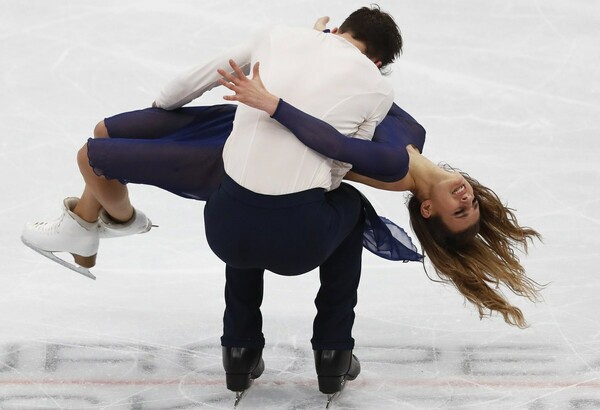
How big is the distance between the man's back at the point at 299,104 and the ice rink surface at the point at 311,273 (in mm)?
1007

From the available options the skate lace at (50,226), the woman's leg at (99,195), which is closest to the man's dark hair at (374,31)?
the woman's leg at (99,195)

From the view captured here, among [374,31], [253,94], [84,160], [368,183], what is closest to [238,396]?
[368,183]

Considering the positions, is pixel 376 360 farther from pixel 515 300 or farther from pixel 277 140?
pixel 277 140

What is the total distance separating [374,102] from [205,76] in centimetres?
59

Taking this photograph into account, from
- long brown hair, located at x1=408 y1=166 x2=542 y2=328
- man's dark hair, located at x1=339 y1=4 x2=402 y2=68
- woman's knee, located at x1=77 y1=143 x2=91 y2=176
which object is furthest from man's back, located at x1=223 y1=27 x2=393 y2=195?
long brown hair, located at x1=408 y1=166 x2=542 y2=328

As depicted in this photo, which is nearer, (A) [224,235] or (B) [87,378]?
(A) [224,235]

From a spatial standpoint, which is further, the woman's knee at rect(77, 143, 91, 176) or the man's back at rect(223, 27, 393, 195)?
the woman's knee at rect(77, 143, 91, 176)

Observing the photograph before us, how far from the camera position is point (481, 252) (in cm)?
529

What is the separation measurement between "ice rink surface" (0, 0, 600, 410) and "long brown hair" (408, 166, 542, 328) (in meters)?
0.32

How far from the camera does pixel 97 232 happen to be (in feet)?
17.3

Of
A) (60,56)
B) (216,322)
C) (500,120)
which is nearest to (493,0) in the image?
(500,120)

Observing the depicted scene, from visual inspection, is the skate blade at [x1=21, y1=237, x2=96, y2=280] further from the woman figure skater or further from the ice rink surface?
the ice rink surface

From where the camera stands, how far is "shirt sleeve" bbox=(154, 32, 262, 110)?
459 cm

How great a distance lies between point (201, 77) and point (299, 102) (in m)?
0.42
